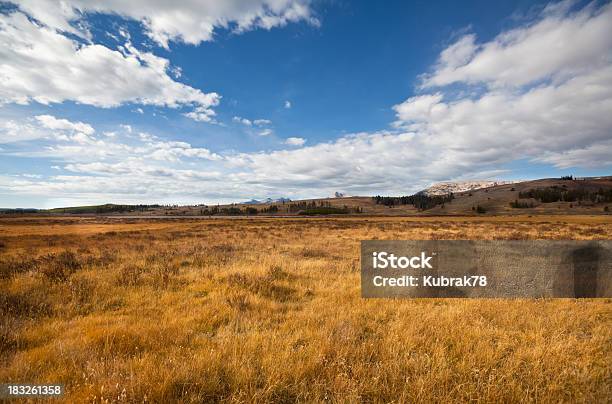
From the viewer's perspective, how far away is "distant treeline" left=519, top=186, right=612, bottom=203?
114 meters

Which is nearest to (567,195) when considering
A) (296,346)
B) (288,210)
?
(288,210)

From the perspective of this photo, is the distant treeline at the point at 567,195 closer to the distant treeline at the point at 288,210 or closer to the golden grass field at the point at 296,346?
the distant treeline at the point at 288,210

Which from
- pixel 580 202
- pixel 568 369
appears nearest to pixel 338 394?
pixel 568 369

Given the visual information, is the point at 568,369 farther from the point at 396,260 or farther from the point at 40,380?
the point at 40,380

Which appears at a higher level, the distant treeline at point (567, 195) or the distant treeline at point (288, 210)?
the distant treeline at point (567, 195)

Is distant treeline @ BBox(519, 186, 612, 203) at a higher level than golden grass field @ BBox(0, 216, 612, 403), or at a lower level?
higher

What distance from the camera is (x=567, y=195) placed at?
12412 centimetres

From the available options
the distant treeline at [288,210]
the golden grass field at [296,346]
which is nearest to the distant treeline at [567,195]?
the distant treeline at [288,210]

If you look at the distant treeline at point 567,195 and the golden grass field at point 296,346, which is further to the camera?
the distant treeline at point 567,195

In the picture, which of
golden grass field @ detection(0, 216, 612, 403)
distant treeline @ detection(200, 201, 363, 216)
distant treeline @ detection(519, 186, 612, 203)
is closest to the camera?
golden grass field @ detection(0, 216, 612, 403)

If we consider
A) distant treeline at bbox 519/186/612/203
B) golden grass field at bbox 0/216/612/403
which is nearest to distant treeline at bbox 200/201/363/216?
distant treeline at bbox 519/186/612/203

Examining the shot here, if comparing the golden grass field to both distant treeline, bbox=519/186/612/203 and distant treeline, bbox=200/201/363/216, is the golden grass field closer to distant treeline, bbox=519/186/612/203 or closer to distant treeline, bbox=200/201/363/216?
distant treeline, bbox=200/201/363/216

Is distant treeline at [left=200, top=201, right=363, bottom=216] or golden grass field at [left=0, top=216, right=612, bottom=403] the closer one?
golden grass field at [left=0, top=216, right=612, bottom=403]

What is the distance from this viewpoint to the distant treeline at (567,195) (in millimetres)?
114375
